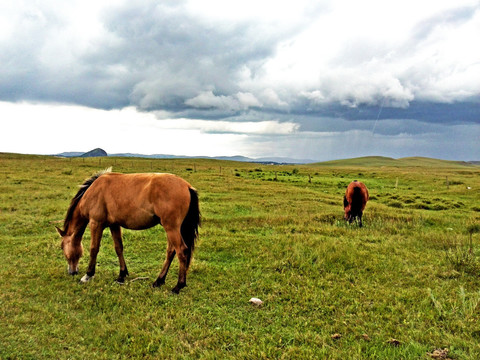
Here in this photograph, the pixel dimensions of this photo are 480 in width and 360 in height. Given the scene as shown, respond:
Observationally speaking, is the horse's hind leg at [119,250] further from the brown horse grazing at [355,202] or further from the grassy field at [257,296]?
the brown horse grazing at [355,202]

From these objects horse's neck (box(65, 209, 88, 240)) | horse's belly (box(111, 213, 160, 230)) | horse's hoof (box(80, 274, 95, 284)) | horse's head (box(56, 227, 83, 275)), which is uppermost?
horse's belly (box(111, 213, 160, 230))

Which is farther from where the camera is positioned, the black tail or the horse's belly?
the black tail

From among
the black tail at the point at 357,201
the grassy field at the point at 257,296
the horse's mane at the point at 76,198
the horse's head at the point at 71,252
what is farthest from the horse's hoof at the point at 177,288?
the black tail at the point at 357,201

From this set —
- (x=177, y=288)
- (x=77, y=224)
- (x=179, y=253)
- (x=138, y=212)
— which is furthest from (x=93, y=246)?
(x=177, y=288)

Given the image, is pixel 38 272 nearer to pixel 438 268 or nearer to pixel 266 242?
pixel 266 242

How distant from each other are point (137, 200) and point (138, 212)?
0.87 feet

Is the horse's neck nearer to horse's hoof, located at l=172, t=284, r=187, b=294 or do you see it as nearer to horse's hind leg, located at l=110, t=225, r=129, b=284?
horse's hind leg, located at l=110, t=225, r=129, b=284

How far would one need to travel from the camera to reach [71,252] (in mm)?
7156

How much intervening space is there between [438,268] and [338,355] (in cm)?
490

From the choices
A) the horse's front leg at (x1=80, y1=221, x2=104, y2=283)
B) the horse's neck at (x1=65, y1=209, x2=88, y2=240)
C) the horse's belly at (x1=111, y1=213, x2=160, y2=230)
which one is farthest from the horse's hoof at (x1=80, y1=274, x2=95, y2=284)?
the horse's belly at (x1=111, y1=213, x2=160, y2=230)

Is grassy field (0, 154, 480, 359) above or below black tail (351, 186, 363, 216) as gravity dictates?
below

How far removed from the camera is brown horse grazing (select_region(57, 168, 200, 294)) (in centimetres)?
636

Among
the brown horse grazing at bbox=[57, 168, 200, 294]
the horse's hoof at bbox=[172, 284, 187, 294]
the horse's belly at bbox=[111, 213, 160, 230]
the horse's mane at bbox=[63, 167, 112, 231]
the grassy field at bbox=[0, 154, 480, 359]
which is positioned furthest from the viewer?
the horse's mane at bbox=[63, 167, 112, 231]

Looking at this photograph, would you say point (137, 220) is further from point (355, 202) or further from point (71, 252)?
point (355, 202)
